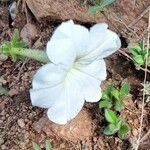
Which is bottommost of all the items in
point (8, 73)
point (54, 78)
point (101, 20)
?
point (8, 73)

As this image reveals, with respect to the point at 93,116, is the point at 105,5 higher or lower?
higher

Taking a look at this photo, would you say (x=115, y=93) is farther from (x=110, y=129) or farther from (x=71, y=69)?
(x=71, y=69)

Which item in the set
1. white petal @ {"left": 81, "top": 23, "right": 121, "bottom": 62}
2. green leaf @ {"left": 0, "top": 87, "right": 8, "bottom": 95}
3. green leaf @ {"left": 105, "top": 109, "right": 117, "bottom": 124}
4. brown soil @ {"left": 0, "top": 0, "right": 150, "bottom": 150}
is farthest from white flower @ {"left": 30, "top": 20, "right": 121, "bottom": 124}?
green leaf @ {"left": 0, "top": 87, "right": 8, "bottom": 95}

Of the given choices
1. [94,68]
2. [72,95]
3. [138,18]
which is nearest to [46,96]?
[72,95]

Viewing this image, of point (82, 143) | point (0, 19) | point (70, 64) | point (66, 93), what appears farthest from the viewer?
point (0, 19)

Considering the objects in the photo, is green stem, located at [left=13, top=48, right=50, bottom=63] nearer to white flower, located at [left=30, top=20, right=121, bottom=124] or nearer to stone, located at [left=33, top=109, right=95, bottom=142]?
white flower, located at [left=30, top=20, right=121, bottom=124]

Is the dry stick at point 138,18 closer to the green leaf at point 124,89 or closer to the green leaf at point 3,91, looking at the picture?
the green leaf at point 124,89

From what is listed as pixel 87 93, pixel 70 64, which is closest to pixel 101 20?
pixel 87 93

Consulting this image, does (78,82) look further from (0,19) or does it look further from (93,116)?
(0,19)
